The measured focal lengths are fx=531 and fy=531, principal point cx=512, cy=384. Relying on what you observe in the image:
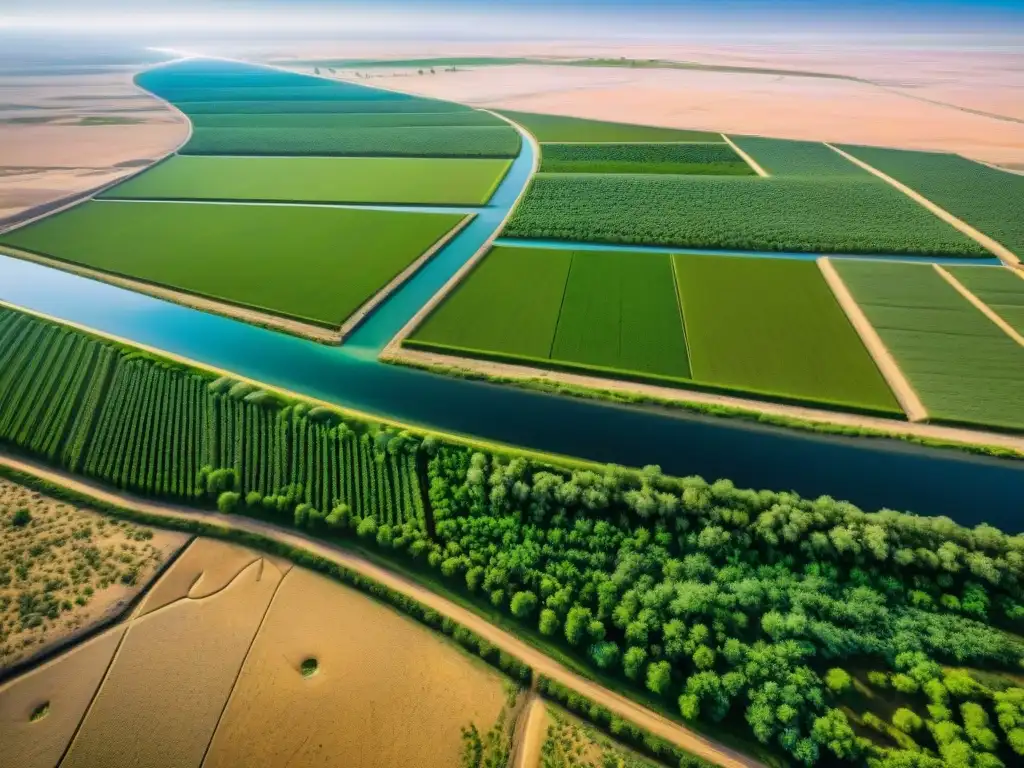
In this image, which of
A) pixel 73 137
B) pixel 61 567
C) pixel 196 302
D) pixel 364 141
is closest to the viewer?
pixel 61 567

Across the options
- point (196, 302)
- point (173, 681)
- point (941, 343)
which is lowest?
point (173, 681)

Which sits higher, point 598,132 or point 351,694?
point 598,132

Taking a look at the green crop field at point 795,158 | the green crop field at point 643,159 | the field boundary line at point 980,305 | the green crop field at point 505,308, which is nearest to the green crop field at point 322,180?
the green crop field at point 643,159

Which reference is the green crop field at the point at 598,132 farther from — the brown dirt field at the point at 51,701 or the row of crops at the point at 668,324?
the brown dirt field at the point at 51,701

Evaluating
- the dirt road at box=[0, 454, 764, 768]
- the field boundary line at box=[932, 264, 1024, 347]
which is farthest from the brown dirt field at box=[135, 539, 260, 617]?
the field boundary line at box=[932, 264, 1024, 347]

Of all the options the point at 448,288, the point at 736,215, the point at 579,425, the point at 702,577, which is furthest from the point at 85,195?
the point at 702,577

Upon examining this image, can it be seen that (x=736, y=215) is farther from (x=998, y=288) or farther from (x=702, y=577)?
(x=702, y=577)

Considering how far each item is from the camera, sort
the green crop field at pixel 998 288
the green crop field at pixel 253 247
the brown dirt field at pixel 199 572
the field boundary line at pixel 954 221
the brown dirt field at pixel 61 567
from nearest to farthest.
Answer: the brown dirt field at pixel 61 567 → the brown dirt field at pixel 199 572 → the green crop field at pixel 998 288 → the green crop field at pixel 253 247 → the field boundary line at pixel 954 221
